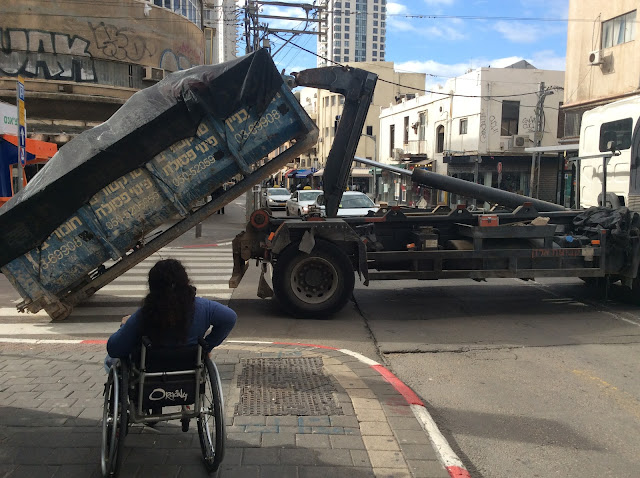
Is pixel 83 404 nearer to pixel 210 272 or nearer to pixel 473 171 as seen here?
pixel 210 272

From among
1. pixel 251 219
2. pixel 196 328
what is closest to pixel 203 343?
pixel 196 328

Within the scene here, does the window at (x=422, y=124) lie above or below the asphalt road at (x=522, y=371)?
above

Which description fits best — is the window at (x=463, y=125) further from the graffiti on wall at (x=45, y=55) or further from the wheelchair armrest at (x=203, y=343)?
the wheelchair armrest at (x=203, y=343)

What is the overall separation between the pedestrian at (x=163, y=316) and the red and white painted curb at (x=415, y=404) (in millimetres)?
1731

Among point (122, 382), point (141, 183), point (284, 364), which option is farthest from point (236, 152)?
point (122, 382)

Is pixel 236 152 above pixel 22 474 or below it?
above

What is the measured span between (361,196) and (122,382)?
14737mm

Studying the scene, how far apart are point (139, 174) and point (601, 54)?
2192cm

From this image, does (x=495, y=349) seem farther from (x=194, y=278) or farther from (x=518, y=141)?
(x=518, y=141)

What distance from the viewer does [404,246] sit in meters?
8.57

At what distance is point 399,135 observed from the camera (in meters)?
45.9

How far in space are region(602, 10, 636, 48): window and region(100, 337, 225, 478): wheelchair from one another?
23.5 meters

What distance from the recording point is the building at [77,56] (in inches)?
Result: 782

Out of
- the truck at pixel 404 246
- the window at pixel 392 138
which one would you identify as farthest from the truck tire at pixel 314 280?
the window at pixel 392 138
